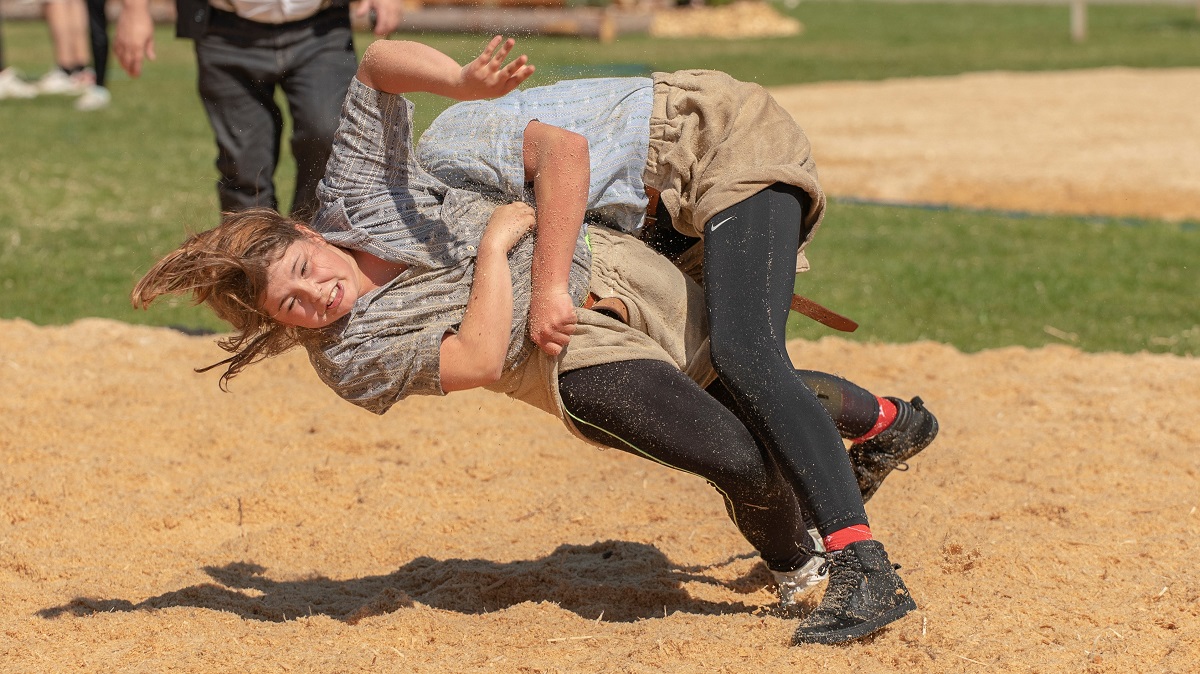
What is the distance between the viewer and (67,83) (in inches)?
527

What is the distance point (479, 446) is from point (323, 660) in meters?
1.73

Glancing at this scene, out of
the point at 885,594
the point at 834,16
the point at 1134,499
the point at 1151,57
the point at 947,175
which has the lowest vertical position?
the point at 834,16

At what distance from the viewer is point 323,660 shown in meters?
3.14

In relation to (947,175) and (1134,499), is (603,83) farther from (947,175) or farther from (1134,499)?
(947,175)

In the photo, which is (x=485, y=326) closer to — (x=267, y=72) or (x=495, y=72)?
(x=495, y=72)

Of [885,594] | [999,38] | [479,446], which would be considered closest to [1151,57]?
[999,38]

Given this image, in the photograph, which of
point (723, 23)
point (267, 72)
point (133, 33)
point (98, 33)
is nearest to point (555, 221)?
point (267, 72)

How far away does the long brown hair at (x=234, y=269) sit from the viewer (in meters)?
3.10

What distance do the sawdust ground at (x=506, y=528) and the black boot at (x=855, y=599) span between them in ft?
0.16

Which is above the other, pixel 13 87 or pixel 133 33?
pixel 133 33

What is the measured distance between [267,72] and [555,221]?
2.69m

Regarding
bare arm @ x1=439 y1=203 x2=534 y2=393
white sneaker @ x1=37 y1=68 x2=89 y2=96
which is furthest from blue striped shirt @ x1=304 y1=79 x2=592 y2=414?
white sneaker @ x1=37 y1=68 x2=89 y2=96

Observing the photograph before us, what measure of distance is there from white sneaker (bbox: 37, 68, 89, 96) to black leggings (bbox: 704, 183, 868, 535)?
11.4 metres

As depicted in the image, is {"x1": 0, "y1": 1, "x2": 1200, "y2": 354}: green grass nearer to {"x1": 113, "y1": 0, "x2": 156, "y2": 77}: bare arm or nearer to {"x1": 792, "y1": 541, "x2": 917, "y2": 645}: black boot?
{"x1": 113, "y1": 0, "x2": 156, "y2": 77}: bare arm
